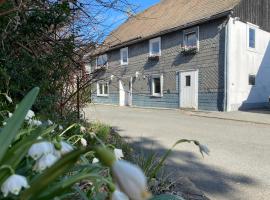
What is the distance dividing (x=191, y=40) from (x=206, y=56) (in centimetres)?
188

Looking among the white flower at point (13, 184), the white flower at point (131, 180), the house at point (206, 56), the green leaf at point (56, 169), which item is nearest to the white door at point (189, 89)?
the house at point (206, 56)

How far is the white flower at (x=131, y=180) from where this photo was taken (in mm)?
903

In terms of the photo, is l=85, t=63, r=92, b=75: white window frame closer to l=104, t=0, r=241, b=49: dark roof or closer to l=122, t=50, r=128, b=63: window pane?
l=104, t=0, r=241, b=49: dark roof

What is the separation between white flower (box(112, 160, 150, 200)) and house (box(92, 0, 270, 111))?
16320 millimetres

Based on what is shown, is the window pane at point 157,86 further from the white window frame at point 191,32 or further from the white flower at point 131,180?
the white flower at point 131,180

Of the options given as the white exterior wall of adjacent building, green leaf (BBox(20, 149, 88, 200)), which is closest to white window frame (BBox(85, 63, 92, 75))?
green leaf (BBox(20, 149, 88, 200))

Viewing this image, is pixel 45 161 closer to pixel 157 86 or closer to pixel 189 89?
pixel 189 89

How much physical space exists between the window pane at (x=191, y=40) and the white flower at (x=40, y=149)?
20.9 m

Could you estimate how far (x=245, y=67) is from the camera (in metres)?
20.9

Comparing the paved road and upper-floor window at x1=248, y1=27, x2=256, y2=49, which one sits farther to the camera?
upper-floor window at x1=248, y1=27, x2=256, y2=49

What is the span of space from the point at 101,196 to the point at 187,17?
22098 millimetres

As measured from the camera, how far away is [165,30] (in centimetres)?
2398

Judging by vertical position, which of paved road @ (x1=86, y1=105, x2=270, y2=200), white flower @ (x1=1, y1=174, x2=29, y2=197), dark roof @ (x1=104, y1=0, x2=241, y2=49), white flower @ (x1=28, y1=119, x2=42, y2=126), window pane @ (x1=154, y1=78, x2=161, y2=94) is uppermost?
dark roof @ (x1=104, y1=0, x2=241, y2=49)

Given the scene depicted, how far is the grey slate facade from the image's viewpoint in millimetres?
20297
